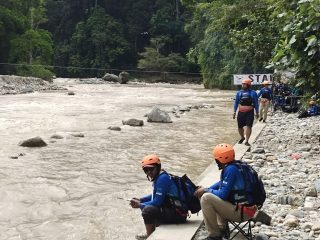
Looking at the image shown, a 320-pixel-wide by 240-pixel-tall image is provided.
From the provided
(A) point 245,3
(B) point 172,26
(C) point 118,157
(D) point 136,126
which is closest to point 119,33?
(B) point 172,26

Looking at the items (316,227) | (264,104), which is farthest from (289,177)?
(264,104)

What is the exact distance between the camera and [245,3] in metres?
22.3

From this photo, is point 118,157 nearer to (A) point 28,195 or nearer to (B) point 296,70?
(A) point 28,195

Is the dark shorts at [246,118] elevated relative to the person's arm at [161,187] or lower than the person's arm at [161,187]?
elevated

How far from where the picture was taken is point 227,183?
14.9 ft

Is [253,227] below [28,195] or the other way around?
the other way around

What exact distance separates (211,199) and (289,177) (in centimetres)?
333

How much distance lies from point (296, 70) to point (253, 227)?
7.43 feet

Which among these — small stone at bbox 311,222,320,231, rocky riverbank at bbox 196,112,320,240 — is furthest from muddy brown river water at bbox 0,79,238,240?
small stone at bbox 311,222,320,231

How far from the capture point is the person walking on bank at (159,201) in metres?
5.00

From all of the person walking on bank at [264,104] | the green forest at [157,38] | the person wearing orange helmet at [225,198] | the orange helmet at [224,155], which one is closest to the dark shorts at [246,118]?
the green forest at [157,38]

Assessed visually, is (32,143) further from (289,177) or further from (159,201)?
(159,201)

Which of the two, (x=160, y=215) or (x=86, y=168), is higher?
(x=160, y=215)

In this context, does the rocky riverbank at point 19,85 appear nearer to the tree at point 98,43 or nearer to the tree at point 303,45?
the tree at point 98,43
